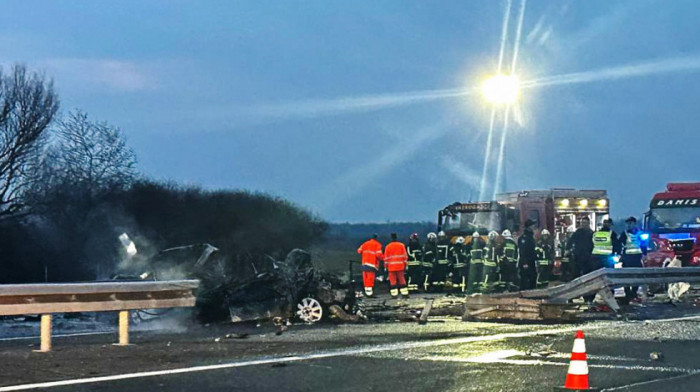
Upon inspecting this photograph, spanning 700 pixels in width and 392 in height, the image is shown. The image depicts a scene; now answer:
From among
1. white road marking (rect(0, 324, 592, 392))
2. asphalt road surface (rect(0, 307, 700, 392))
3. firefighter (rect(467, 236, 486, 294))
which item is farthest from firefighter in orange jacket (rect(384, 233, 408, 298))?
white road marking (rect(0, 324, 592, 392))

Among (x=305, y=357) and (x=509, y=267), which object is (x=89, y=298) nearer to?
(x=305, y=357)

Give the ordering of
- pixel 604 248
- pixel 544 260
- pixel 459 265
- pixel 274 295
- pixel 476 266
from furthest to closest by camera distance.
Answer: pixel 544 260 → pixel 459 265 → pixel 476 266 → pixel 604 248 → pixel 274 295

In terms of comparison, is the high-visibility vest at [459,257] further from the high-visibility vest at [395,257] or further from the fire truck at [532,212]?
the fire truck at [532,212]

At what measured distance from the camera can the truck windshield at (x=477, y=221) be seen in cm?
2995

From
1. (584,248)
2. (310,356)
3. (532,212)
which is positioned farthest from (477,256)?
(310,356)

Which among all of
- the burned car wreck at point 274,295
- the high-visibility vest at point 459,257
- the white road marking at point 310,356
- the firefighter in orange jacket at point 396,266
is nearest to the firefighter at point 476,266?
the high-visibility vest at point 459,257

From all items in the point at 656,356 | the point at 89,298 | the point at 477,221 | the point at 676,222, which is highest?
the point at 477,221

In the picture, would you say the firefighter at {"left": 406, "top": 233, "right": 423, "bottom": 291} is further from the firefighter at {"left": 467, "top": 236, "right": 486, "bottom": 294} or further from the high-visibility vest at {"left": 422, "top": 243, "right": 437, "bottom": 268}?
the firefighter at {"left": 467, "top": 236, "right": 486, "bottom": 294}

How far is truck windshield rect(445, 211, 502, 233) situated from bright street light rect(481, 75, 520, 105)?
6902 millimetres

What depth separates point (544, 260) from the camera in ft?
84.1

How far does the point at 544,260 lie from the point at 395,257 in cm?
438

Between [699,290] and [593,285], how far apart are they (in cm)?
687

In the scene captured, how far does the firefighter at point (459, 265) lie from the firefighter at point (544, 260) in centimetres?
194

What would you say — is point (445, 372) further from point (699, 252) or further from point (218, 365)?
point (699, 252)
